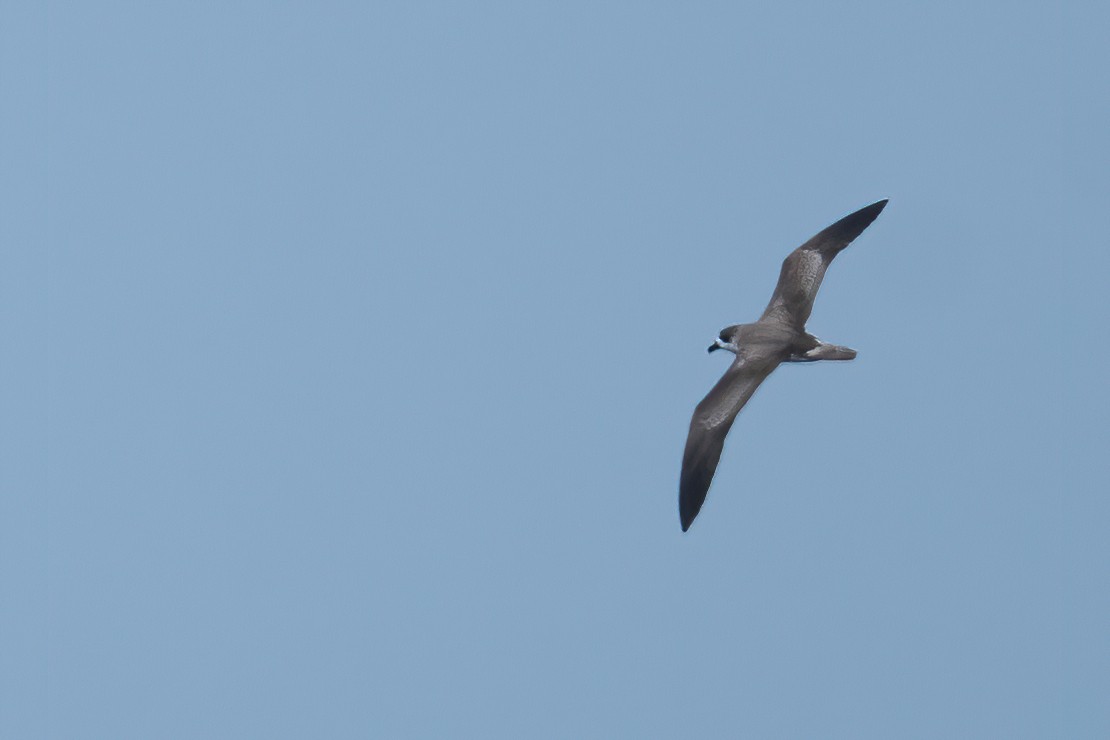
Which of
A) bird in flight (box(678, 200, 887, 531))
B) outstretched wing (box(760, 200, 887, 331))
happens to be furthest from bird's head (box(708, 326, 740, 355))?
outstretched wing (box(760, 200, 887, 331))

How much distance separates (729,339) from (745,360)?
0.45 m

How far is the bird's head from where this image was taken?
61.3 ft

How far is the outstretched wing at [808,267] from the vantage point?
1902 centimetres

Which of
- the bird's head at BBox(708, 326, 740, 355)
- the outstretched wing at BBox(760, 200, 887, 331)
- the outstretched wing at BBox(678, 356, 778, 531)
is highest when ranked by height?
the outstretched wing at BBox(760, 200, 887, 331)

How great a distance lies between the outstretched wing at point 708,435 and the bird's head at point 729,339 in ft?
1.76

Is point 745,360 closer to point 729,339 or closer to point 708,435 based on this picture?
point 729,339

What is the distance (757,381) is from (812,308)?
1.40 m

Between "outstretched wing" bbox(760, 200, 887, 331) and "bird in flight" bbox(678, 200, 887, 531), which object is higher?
"outstretched wing" bbox(760, 200, 887, 331)

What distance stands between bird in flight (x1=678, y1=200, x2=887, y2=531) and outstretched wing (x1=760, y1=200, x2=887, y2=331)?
0.04 ft

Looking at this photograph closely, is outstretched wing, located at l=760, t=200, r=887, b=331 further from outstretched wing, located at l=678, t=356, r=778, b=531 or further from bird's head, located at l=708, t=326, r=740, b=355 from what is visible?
outstretched wing, located at l=678, t=356, r=778, b=531

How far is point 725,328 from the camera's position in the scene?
61.9 ft

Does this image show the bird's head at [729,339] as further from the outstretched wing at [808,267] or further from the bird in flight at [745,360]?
the outstretched wing at [808,267]

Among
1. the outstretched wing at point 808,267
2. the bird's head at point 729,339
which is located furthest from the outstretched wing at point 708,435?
the outstretched wing at point 808,267

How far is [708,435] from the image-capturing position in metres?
18.2
